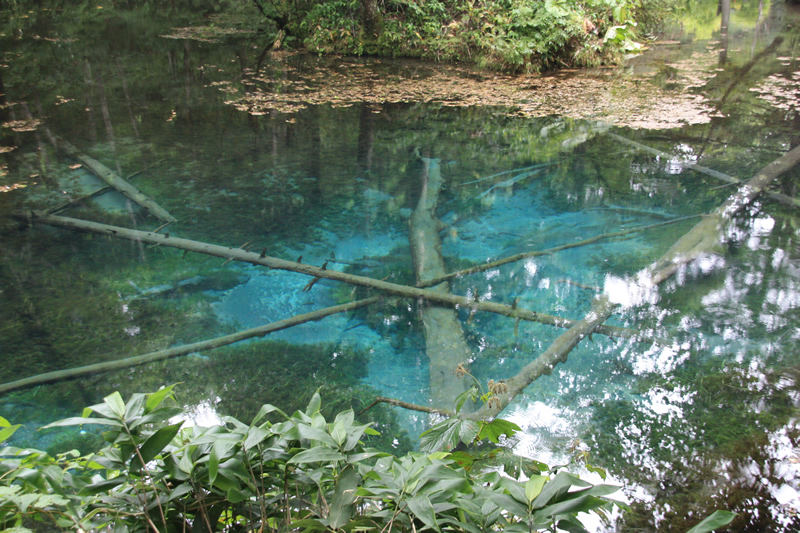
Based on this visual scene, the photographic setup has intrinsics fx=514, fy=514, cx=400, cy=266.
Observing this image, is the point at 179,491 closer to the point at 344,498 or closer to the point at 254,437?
the point at 254,437

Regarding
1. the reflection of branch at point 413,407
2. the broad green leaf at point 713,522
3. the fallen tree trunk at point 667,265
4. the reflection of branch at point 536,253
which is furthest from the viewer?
the reflection of branch at point 536,253

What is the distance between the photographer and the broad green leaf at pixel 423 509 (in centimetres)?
90

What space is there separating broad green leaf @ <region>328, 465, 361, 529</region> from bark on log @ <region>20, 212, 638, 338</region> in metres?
2.24

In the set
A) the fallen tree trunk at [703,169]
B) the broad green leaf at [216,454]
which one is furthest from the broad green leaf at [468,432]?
the fallen tree trunk at [703,169]

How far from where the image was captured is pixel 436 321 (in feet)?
10.5

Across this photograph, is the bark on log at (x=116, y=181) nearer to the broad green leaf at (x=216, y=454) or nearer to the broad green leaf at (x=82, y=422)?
the broad green leaf at (x=82, y=422)

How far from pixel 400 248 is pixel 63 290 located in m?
2.43

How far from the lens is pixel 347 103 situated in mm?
7473

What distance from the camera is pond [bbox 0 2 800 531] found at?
2480 mm

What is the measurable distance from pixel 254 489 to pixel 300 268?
267 cm

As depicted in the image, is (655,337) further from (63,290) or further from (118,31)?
(118,31)

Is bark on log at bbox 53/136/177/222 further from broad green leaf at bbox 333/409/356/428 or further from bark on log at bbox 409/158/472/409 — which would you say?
broad green leaf at bbox 333/409/356/428

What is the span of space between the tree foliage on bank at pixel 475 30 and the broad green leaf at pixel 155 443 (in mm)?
8903

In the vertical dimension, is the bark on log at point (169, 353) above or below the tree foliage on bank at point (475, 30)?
→ below
